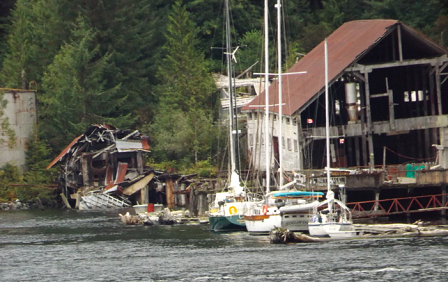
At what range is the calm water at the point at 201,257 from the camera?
3853cm

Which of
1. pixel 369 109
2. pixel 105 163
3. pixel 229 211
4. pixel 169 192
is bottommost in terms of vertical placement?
pixel 229 211

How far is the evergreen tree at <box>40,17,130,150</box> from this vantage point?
86438mm

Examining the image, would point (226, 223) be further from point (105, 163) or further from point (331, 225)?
point (105, 163)

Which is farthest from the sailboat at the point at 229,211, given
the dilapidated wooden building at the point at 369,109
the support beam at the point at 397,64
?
the support beam at the point at 397,64

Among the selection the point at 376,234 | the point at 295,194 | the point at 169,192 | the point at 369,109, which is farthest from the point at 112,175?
the point at 376,234

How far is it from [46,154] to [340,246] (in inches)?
1696

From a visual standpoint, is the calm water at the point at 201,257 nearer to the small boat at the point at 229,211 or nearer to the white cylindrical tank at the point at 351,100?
the small boat at the point at 229,211

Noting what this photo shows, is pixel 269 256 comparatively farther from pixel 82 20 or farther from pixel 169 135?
pixel 82 20

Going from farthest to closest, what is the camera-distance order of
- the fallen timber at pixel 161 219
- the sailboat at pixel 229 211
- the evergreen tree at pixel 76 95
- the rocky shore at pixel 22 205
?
the evergreen tree at pixel 76 95, the rocky shore at pixel 22 205, the fallen timber at pixel 161 219, the sailboat at pixel 229 211

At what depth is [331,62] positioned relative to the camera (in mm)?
64625

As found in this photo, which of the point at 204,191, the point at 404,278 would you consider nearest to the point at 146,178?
the point at 204,191

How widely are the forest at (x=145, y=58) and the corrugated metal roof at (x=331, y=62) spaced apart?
11.4 metres

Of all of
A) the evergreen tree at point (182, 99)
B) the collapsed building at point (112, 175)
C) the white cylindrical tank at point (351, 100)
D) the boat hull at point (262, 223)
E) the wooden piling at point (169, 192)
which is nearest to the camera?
the boat hull at point (262, 223)

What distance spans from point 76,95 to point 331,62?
97.6ft
